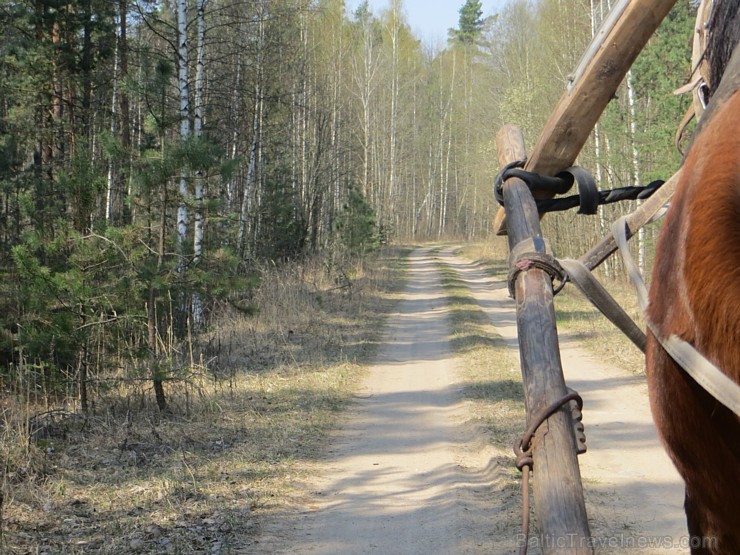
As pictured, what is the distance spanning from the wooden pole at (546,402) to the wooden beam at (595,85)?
151mm

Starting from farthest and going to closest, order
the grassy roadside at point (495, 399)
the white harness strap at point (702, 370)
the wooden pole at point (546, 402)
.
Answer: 1. the grassy roadside at point (495, 399)
2. the wooden pole at point (546, 402)
3. the white harness strap at point (702, 370)

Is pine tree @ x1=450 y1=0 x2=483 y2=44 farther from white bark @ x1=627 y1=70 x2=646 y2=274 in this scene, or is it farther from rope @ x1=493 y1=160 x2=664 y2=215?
rope @ x1=493 y1=160 x2=664 y2=215

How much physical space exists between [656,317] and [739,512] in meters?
0.36

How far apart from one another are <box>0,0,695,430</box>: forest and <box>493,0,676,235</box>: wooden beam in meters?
6.23

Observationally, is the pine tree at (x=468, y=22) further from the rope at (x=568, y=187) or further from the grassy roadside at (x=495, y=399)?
the rope at (x=568, y=187)

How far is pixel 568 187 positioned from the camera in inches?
100

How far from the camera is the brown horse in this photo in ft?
3.61

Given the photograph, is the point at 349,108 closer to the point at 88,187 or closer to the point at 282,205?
the point at 282,205

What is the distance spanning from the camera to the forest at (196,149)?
7.98 meters

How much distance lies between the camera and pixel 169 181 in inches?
329

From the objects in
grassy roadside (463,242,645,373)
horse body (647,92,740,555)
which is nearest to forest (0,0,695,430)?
grassy roadside (463,242,645,373)

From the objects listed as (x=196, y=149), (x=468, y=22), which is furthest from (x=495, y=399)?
(x=468, y=22)

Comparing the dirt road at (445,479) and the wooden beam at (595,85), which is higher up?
the wooden beam at (595,85)

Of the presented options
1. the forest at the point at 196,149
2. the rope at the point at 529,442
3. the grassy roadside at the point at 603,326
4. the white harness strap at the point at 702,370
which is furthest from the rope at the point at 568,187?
the forest at the point at 196,149
